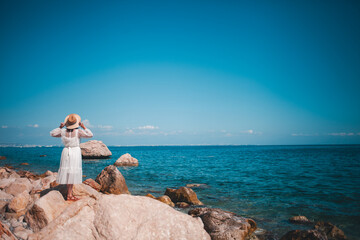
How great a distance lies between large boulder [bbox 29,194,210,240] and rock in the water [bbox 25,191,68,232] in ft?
1.93

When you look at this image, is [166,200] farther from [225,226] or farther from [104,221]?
[104,221]

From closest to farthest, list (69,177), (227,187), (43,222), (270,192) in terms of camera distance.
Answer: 1. (43,222)
2. (69,177)
3. (270,192)
4. (227,187)

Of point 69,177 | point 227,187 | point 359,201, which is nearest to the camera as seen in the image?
point 69,177

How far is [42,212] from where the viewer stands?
5137mm

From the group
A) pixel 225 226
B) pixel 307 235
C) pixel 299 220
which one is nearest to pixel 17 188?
pixel 225 226

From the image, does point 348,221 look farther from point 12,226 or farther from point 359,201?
point 12,226

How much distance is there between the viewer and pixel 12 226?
18.1 feet

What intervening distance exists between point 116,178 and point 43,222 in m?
6.75

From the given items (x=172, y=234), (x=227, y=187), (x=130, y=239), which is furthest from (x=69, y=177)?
(x=227, y=187)

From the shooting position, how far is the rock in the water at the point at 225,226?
6383mm

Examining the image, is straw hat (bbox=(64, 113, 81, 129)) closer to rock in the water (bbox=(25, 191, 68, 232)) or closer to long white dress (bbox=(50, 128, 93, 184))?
long white dress (bbox=(50, 128, 93, 184))

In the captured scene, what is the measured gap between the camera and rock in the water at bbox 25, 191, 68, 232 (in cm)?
514

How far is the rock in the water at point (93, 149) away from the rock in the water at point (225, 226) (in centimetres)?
3711

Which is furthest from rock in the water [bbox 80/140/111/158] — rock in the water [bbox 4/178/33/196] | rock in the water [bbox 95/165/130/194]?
rock in the water [bbox 4/178/33/196]
